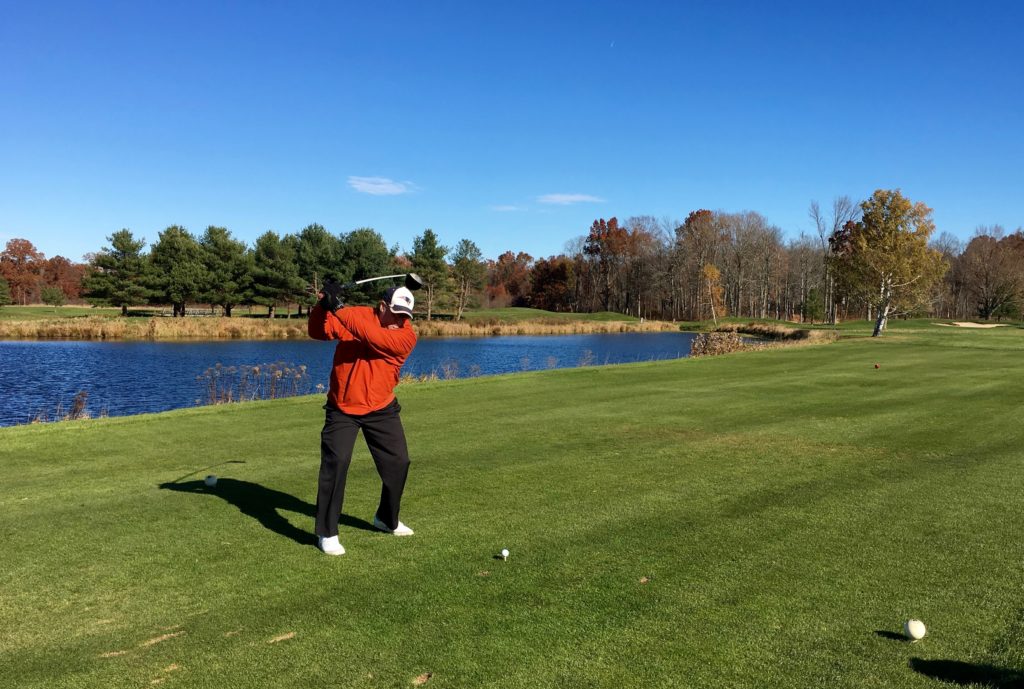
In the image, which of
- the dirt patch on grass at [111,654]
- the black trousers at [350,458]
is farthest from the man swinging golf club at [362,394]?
the dirt patch on grass at [111,654]

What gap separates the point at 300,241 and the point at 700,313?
57567mm

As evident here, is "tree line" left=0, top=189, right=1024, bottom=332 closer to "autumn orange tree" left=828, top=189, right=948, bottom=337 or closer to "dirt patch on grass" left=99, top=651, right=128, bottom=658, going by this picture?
"autumn orange tree" left=828, top=189, right=948, bottom=337

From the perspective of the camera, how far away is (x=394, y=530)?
251 inches

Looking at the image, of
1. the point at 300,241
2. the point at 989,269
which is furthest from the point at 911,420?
the point at 989,269

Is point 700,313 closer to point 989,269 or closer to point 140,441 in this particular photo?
point 989,269

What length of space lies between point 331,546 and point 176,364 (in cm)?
3340

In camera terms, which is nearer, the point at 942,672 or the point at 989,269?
the point at 942,672

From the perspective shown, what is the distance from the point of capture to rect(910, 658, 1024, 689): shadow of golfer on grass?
3805 millimetres

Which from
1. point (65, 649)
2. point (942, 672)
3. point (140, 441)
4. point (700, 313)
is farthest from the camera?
point (700, 313)

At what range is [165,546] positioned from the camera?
6.07m

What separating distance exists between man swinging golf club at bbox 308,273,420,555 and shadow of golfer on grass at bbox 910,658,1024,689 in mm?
4151

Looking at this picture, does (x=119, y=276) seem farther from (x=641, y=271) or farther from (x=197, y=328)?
(x=641, y=271)

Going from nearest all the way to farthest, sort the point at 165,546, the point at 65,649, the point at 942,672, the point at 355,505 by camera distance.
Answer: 1. the point at 942,672
2. the point at 65,649
3. the point at 165,546
4. the point at 355,505

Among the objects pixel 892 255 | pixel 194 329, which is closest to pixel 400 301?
pixel 892 255
